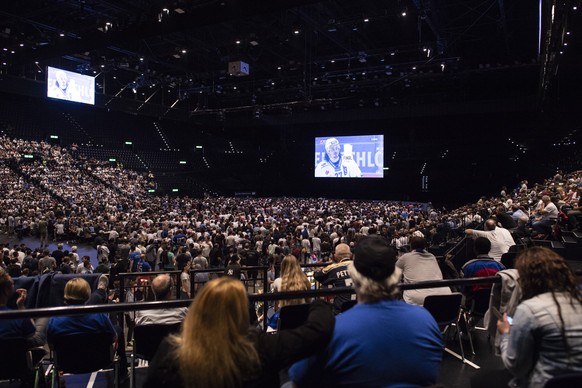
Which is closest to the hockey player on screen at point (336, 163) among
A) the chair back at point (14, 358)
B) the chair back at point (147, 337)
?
the chair back at point (147, 337)

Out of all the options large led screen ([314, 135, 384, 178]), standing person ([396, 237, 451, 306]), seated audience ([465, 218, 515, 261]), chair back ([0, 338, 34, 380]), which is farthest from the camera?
large led screen ([314, 135, 384, 178])

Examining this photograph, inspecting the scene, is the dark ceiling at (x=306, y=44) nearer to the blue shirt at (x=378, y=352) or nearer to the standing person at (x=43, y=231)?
the standing person at (x=43, y=231)

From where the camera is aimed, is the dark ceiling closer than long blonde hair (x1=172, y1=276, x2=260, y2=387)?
No

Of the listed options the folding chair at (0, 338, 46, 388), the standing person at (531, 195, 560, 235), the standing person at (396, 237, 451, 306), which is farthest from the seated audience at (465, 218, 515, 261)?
the folding chair at (0, 338, 46, 388)

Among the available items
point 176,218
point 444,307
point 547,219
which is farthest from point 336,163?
point 444,307

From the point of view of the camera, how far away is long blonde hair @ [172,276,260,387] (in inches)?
54.9

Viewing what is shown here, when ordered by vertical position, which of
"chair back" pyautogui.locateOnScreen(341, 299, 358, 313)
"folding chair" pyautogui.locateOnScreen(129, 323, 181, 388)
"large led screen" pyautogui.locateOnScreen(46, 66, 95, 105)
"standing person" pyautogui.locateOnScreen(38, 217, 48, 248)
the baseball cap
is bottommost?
"standing person" pyautogui.locateOnScreen(38, 217, 48, 248)

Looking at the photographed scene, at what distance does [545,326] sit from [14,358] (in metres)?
2.90

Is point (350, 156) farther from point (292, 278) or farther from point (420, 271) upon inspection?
point (292, 278)

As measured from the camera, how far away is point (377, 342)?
4.86ft

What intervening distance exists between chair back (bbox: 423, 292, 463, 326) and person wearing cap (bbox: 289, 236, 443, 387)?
5.92 ft

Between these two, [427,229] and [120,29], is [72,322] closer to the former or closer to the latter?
[427,229]

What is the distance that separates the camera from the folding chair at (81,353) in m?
2.68

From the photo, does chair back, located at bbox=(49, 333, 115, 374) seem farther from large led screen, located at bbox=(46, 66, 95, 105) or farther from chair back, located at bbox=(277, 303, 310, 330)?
large led screen, located at bbox=(46, 66, 95, 105)
